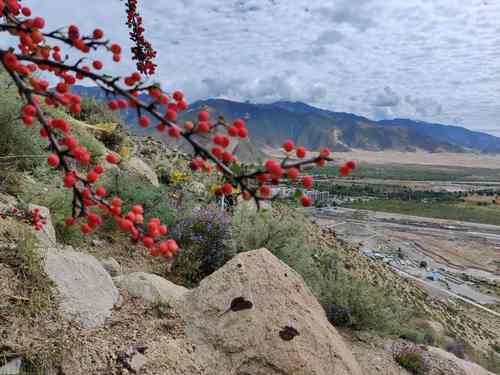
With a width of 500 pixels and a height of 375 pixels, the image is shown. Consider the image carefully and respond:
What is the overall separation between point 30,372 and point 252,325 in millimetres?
2155

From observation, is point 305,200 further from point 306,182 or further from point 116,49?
point 116,49

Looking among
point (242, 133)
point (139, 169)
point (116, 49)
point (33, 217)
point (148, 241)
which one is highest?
point (116, 49)

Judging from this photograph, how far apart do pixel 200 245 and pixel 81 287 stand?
3117 millimetres

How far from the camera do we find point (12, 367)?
2.92 meters

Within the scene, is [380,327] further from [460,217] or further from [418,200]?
[418,200]

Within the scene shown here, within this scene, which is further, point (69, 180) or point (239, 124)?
point (239, 124)

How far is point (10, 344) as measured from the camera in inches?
118

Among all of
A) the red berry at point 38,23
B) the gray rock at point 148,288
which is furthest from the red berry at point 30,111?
the gray rock at point 148,288

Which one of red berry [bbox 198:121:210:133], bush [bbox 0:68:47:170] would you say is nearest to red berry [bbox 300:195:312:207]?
red berry [bbox 198:121:210:133]

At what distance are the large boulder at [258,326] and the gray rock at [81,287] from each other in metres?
0.86

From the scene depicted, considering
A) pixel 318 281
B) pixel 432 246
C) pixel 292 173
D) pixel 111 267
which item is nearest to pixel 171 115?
pixel 292 173

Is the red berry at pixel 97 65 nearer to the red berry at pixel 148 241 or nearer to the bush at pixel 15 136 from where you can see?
the red berry at pixel 148 241

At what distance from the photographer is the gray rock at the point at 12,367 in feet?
9.36

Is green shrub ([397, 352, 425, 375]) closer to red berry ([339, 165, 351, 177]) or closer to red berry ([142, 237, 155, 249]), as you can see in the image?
red berry ([339, 165, 351, 177])
